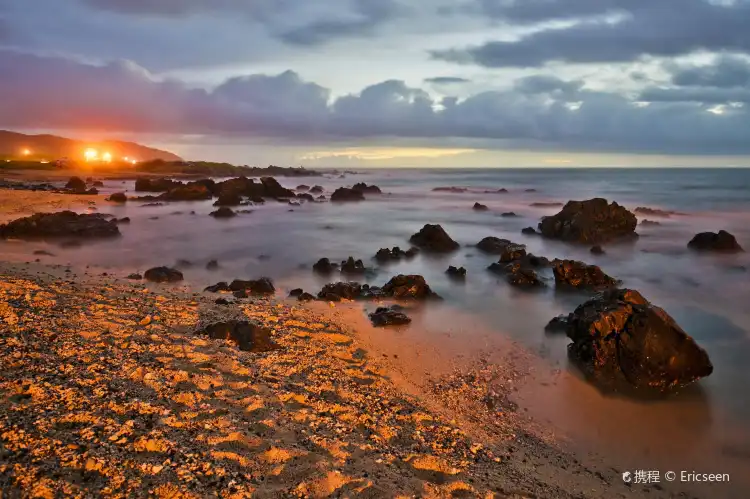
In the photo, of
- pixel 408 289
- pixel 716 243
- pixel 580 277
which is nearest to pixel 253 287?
pixel 408 289

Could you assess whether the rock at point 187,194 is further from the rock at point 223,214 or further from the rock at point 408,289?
the rock at point 408,289

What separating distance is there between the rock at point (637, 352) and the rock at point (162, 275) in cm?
928

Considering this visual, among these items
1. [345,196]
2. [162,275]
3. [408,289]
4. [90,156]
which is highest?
[90,156]

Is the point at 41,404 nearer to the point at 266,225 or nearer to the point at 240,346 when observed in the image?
the point at 240,346

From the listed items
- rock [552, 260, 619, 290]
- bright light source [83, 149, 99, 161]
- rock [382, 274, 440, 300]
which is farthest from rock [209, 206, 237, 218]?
bright light source [83, 149, 99, 161]

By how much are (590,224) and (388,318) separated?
599 inches

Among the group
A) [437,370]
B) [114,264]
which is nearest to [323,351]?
[437,370]

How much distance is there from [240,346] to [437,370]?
9.70 feet

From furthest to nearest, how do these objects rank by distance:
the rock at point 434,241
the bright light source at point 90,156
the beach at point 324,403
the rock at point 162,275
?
1. the bright light source at point 90,156
2. the rock at point 434,241
3. the rock at point 162,275
4. the beach at point 324,403

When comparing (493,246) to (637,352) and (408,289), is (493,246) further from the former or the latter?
(637,352)

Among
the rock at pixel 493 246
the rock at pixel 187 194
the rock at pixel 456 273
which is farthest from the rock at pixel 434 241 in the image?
the rock at pixel 187 194

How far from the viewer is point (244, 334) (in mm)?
7281

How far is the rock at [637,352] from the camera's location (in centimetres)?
708

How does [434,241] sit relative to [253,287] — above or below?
above
